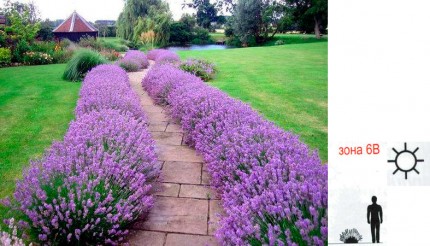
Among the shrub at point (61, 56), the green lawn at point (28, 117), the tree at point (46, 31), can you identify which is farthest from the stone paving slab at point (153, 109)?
the tree at point (46, 31)

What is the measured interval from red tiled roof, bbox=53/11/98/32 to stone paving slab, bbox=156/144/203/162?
18.4 metres

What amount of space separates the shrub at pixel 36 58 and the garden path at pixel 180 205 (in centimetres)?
1252

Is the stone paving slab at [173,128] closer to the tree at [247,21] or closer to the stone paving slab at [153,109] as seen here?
the stone paving slab at [153,109]

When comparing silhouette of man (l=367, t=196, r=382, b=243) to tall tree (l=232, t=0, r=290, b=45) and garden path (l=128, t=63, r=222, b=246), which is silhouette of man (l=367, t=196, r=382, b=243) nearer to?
garden path (l=128, t=63, r=222, b=246)

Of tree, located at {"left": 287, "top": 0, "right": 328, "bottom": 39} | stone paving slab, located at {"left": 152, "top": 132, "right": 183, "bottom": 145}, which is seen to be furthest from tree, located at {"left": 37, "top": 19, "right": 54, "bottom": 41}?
tree, located at {"left": 287, "top": 0, "right": 328, "bottom": 39}

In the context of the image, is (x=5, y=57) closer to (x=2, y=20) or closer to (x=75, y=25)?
(x=2, y=20)

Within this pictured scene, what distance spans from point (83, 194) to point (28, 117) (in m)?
4.29

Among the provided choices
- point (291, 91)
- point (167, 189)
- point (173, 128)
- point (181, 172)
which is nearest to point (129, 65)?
point (291, 91)

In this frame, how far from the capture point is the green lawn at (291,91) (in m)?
5.03

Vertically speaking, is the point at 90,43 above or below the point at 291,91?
above

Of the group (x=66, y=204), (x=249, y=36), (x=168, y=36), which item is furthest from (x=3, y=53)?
(x=249, y=36)

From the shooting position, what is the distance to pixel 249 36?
1140 inches

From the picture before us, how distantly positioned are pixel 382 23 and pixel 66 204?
210 centimetres

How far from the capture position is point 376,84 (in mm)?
1460
